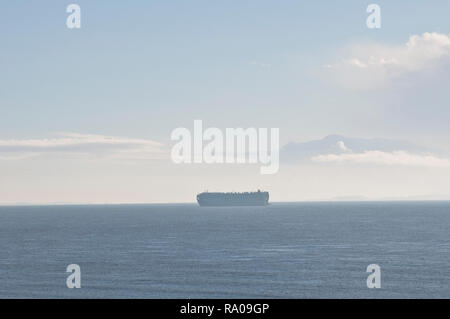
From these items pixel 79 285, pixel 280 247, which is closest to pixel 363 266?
pixel 280 247
